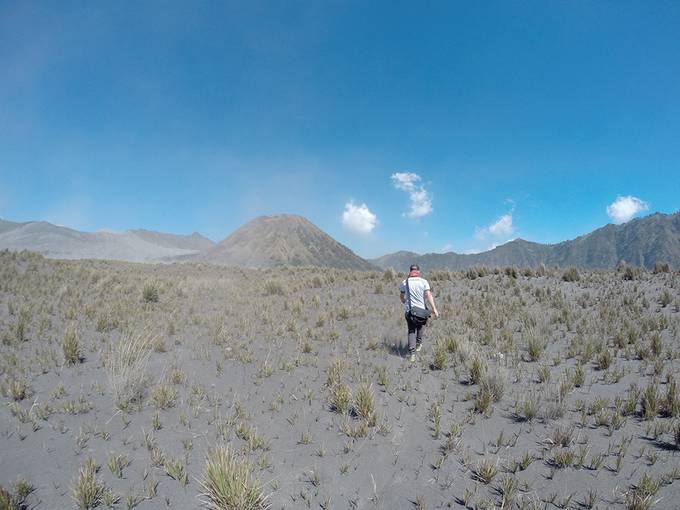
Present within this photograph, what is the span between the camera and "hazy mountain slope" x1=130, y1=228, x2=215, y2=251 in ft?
449

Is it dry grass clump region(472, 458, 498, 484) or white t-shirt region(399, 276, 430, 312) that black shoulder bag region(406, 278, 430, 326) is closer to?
white t-shirt region(399, 276, 430, 312)

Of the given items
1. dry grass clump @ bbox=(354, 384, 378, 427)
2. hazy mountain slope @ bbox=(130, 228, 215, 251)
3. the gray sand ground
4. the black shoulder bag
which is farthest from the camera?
hazy mountain slope @ bbox=(130, 228, 215, 251)

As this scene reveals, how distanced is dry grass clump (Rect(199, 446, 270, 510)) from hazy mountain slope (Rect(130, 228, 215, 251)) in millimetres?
135888

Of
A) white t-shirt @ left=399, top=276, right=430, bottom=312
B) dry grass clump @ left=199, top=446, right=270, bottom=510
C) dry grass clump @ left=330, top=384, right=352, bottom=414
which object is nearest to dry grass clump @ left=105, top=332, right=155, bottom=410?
dry grass clump @ left=199, top=446, right=270, bottom=510

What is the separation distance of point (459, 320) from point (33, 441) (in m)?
9.35

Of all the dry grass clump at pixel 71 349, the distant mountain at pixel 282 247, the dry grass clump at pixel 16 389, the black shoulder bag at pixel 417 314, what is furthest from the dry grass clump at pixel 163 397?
the distant mountain at pixel 282 247

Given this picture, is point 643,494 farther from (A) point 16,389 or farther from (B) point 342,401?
(A) point 16,389

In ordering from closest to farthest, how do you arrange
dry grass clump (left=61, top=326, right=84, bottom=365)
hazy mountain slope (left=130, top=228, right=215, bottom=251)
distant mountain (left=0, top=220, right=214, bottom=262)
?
dry grass clump (left=61, top=326, right=84, bottom=365)
distant mountain (left=0, top=220, right=214, bottom=262)
hazy mountain slope (left=130, top=228, right=215, bottom=251)

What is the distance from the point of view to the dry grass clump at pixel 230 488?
3299 millimetres

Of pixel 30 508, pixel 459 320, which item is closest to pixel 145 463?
pixel 30 508

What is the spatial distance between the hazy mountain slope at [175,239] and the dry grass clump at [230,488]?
446ft

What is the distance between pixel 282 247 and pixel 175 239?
90.0 m

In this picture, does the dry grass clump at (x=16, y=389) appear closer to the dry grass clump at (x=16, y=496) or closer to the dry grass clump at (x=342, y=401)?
the dry grass clump at (x=16, y=496)

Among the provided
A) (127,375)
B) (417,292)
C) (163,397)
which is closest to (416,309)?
(417,292)
